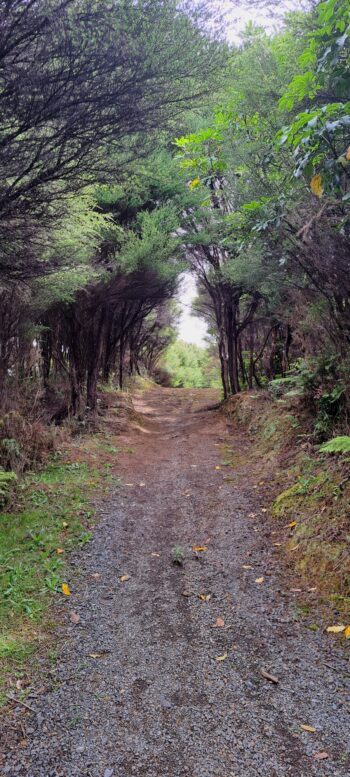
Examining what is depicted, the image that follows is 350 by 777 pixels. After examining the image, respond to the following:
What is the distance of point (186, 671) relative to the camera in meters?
3.31

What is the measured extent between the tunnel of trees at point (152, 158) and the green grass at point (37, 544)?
138cm

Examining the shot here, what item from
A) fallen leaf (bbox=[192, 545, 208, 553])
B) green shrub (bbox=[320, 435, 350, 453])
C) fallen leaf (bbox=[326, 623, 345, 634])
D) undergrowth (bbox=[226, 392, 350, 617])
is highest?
green shrub (bbox=[320, 435, 350, 453])

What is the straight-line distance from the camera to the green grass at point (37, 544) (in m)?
3.77

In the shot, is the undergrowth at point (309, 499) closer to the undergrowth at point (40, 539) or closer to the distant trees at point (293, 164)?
the distant trees at point (293, 164)

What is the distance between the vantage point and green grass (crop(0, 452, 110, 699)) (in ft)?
12.4

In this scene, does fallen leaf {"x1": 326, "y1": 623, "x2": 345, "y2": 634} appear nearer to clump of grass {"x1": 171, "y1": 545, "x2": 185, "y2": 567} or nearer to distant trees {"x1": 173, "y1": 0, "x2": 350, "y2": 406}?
clump of grass {"x1": 171, "y1": 545, "x2": 185, "y2": 567}

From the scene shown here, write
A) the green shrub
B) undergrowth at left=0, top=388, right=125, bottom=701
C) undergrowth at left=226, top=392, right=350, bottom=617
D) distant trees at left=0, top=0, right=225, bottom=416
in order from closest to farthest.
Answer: distant trees at left=0, top=0, right=225, bottom=416 → undergrowth at left=0, top=388, right=125, bottom=701 → undergrowth at left=226, top=392, right=350, bottom=617 → the green shrub

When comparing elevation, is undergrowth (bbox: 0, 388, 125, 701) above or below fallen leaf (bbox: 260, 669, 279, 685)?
above

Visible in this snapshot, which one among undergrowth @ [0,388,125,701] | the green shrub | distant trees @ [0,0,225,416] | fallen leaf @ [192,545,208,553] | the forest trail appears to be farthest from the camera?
fallen leaf @ [192,545,208,553]

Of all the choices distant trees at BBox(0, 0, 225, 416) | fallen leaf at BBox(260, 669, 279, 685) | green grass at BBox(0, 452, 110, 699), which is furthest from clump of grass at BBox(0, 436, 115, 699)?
distant trees at BBox(0, 0, 225, 416)

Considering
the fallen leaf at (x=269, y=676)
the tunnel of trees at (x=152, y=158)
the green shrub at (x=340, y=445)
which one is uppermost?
the tunnel of trees at (x=152, y=158)

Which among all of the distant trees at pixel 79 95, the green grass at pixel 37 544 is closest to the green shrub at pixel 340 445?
the green grass at pixel 37 544

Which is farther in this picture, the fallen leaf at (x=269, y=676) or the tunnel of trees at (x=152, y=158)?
the tunnel of trees at (x=152, y=158)

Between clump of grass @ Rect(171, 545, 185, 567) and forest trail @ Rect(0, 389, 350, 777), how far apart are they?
0.07 metres
